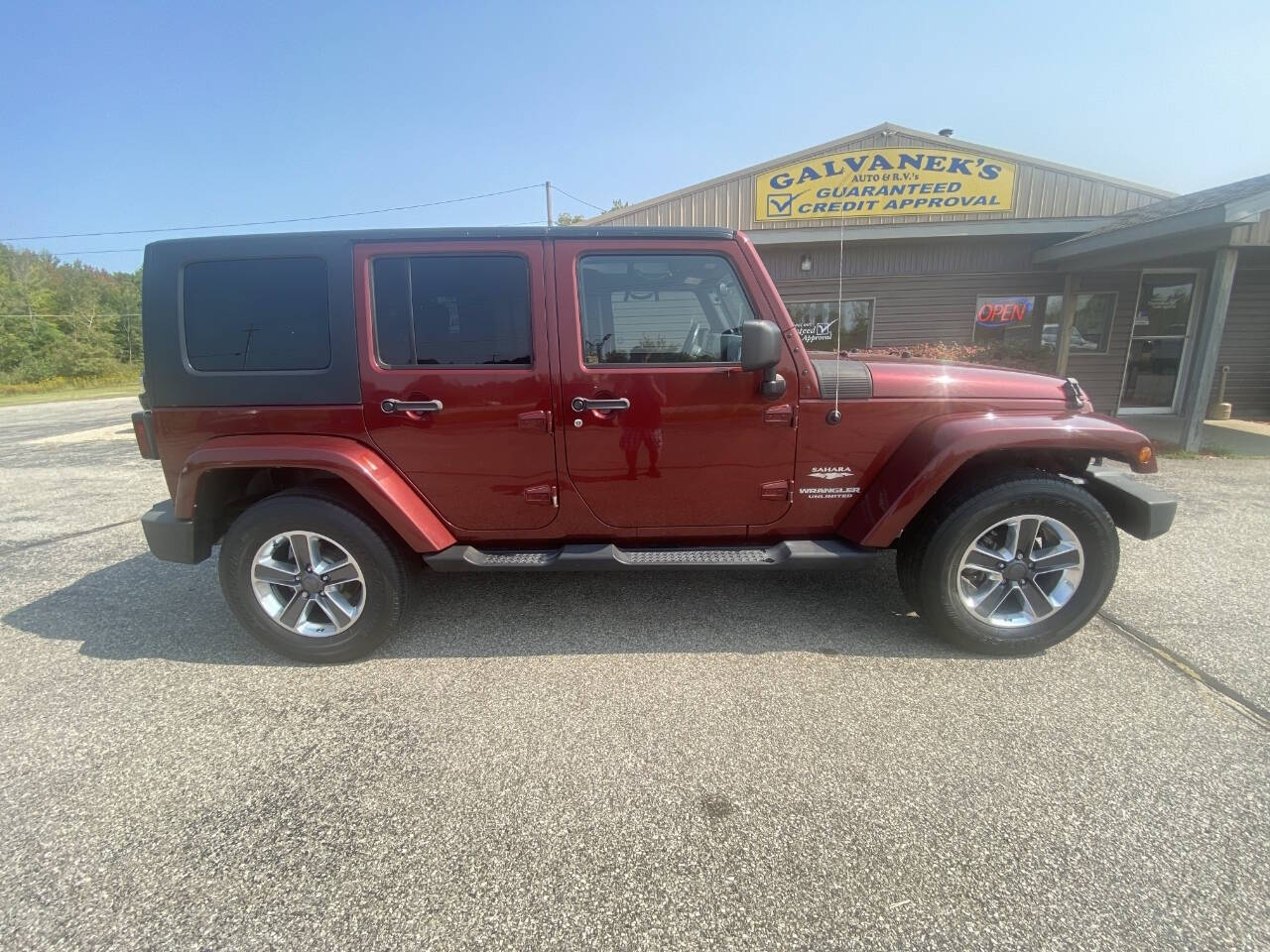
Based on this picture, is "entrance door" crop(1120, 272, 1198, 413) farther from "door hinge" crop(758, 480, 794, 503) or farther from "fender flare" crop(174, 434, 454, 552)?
"fender flare" crop(174, 434, 454, 552)

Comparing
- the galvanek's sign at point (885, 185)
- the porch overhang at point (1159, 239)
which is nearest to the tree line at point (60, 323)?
the galvanek's sign at point (885, 185)

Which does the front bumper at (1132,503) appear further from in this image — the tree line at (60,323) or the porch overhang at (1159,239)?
the tree line at (60,323)

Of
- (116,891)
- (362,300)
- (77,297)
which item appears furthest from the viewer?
(77,297)

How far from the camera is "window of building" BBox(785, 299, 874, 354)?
1017 cm

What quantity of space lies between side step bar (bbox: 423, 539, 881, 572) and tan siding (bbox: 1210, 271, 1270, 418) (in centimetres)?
1079

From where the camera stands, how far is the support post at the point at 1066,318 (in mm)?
9297

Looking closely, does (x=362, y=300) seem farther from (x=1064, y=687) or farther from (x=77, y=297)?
(x=77, y=297)

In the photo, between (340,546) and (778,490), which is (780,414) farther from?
(340,546)

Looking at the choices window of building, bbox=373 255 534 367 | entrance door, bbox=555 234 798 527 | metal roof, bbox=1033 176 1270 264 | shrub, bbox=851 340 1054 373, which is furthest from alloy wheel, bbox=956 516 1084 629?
shrub, bbox=851 340 1054 373

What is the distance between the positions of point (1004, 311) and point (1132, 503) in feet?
27.7

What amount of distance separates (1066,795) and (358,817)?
93.4 inches

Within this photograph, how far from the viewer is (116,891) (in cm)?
169

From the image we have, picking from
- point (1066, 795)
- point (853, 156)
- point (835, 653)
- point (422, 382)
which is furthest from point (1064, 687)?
point (853, 156)

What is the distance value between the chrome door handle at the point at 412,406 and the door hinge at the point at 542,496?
1.92 feet
